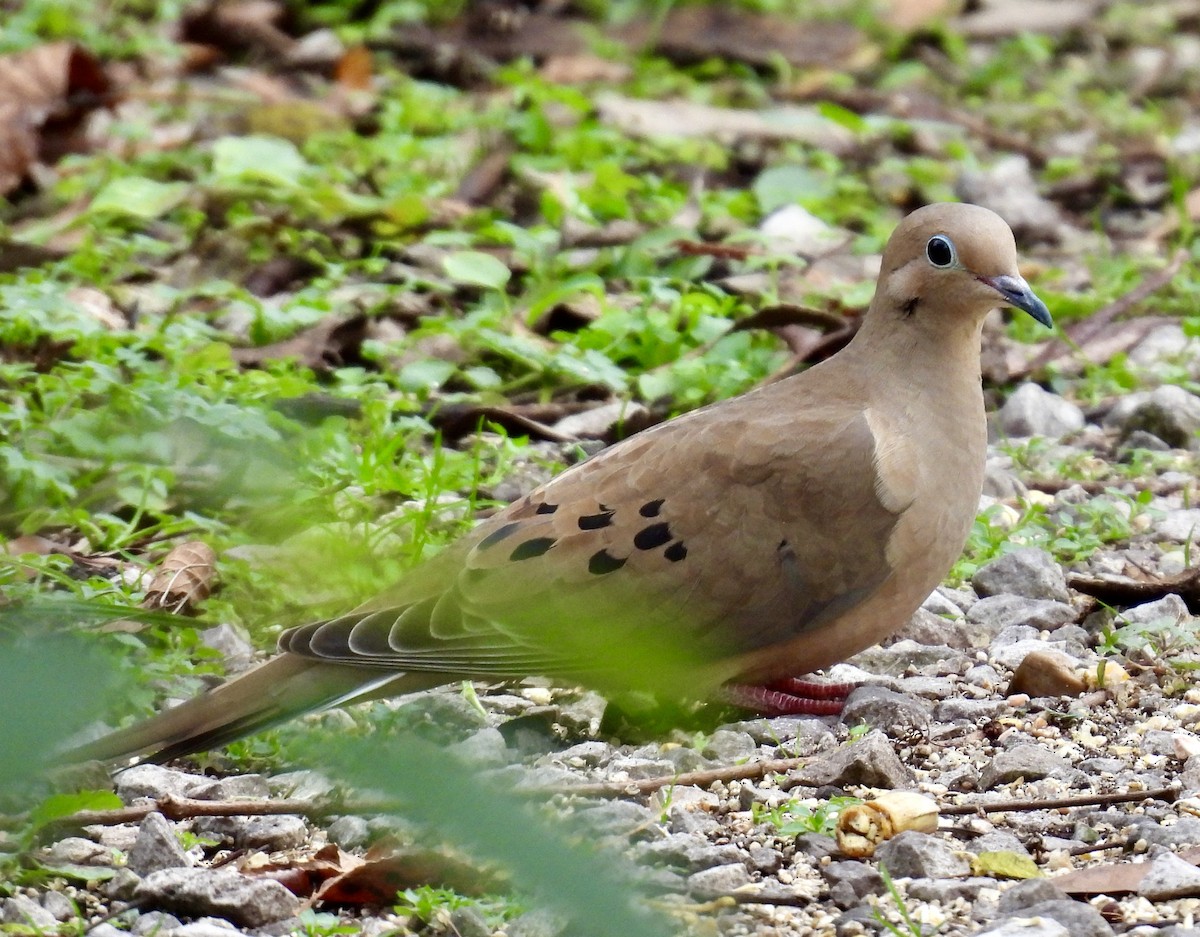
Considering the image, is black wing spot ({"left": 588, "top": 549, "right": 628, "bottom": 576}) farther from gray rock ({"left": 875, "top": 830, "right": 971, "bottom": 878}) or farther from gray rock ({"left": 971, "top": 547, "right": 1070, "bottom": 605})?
gray rock ({"left": 971, "top": 547, "right": 1070, "bottom": 605})

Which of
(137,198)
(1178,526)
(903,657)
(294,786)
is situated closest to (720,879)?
(294,786)

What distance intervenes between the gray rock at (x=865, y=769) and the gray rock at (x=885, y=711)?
0.77ft

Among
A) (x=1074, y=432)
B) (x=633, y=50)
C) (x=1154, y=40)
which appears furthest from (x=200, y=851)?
(x=1154, y=40)

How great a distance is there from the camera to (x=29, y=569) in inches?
142

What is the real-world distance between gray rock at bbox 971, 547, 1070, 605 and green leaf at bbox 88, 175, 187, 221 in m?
3.25

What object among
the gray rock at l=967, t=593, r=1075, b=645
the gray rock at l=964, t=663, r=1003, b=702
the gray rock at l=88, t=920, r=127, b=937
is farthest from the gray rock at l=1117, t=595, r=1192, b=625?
the gray rock at l=88, t=920, r=127, b=937

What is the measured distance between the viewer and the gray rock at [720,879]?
8.40 ft

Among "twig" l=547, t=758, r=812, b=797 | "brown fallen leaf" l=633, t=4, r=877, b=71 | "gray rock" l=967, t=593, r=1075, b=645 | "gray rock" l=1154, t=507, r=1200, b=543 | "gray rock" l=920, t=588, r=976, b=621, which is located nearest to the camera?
"twig" l=547, t=758, r=812, b=797

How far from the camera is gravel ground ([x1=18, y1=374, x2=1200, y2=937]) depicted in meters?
2.49

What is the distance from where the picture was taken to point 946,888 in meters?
2.54

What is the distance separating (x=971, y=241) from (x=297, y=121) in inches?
149

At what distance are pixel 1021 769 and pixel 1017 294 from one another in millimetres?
1117

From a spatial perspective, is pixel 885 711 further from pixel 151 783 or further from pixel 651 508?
pixel 151 783

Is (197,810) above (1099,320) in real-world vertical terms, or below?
below
